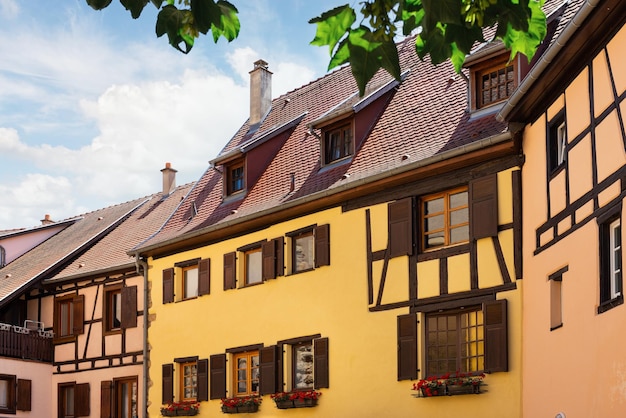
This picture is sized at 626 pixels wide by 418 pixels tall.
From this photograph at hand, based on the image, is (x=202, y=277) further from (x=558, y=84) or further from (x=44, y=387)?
(x=558, y=84)

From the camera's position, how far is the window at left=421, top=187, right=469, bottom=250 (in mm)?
16812

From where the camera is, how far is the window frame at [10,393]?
2712 cm

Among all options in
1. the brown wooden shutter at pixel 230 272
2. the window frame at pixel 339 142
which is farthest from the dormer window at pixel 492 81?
the brown wooden shutter at pixel 230 272

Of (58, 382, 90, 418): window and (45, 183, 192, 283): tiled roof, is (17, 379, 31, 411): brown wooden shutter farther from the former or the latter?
(45, 183, 192, 283): tiled roof

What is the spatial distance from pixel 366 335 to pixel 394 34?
581 inches

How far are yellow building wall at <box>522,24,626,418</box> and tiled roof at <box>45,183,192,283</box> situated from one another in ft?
43.8

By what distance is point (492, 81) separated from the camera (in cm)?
1742

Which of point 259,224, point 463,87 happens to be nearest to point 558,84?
point 463,87

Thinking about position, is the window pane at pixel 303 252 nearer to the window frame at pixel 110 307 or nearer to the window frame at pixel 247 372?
the window frame at pixel 247 372

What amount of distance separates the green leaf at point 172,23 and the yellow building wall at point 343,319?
12288 millimetres

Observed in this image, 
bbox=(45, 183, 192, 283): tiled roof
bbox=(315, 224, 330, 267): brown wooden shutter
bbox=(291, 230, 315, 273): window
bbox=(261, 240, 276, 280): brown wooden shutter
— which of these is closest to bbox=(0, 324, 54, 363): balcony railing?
bbox=(45, 183, 192, 283): tiled roof

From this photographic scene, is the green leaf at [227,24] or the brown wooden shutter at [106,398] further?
the brown wooden shutter at [106,398]

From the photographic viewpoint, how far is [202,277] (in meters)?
22.6

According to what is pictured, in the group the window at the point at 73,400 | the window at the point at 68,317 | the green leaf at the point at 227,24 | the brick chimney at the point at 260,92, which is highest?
the brick chimney at the point at 260,92
